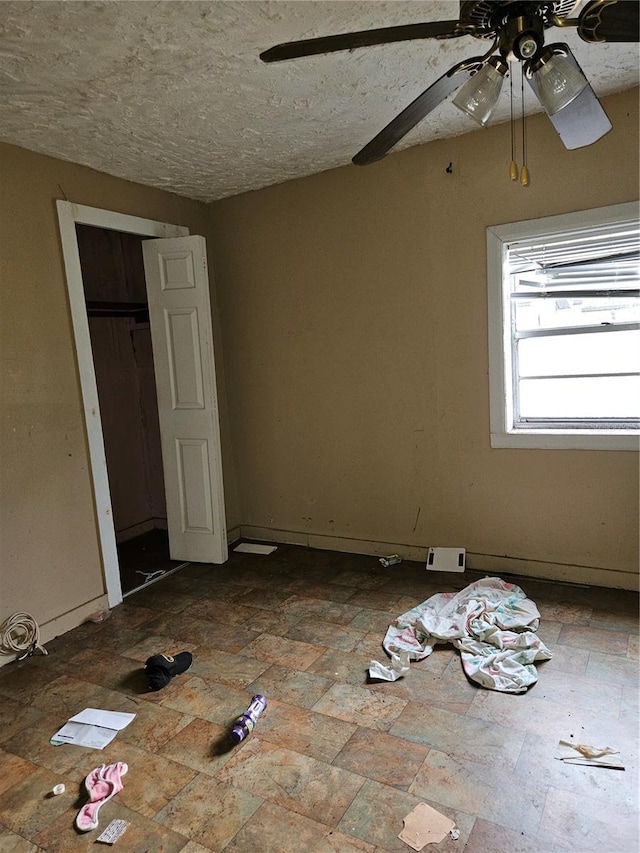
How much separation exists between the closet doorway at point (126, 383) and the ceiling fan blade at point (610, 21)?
3.81 m

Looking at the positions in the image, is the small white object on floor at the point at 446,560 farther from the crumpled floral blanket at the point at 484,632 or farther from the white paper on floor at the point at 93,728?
the white paper on floor at the point at 93,728

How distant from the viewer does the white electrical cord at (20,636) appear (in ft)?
9.16

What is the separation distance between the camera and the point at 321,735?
2131 mm

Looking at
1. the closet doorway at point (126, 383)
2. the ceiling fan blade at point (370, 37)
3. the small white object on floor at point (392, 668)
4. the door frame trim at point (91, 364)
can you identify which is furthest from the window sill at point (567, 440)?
the closet doorway at point (126, 383)

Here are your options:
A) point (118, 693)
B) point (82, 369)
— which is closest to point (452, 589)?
point (118, 693)

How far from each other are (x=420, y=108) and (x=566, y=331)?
1890 millimetres

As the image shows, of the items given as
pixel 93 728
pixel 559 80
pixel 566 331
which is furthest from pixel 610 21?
pixel 93 728

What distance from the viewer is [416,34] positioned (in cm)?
146

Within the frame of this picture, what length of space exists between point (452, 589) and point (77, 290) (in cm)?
283

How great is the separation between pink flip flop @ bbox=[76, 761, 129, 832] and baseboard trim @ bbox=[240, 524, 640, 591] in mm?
2175

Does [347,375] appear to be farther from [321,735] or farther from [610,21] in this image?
[610,21]

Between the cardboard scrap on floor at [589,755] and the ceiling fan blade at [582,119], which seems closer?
the ceiling fan blade at [582,119]

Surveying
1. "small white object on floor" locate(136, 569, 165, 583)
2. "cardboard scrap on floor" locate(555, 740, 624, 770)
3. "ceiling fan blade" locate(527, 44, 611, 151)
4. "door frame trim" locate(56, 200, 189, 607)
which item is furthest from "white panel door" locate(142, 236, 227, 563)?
"cardboard scrap on floor" locate(555, 740, 624, 770)

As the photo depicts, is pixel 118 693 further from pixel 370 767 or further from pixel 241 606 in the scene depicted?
pixel 370 767
